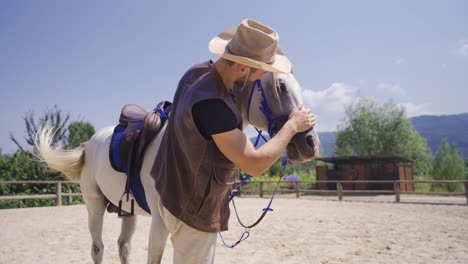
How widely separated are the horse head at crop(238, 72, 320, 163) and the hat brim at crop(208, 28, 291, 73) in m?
0.21

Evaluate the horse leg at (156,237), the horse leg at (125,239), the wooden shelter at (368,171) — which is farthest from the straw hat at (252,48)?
the wooden shelter at (368,171)

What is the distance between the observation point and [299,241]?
222 inches

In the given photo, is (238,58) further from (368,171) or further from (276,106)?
(368,171)

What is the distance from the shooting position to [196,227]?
4.79 feet

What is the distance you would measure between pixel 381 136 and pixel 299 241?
3141 cm

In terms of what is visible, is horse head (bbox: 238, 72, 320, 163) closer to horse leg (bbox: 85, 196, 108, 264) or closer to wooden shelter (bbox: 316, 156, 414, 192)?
horse leg (bbox: 85, 196, 108, 264)

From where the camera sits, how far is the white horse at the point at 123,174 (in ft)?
6.02

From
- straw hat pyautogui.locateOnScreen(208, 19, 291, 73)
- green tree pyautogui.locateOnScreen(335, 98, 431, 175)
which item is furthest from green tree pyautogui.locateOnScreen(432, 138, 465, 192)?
straw hat pyautogui.locateOnScreen(208, 19, 291, 73)

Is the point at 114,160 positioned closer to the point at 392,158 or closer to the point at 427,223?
the point at 427,223

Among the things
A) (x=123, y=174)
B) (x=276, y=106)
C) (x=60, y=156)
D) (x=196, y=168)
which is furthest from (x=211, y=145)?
(x=60, y=156)

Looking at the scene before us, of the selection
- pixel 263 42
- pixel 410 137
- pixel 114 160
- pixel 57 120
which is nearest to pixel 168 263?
pixel 114 160

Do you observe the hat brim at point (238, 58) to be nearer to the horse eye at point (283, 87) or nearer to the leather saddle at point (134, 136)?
the horse eye at point (283, 87)

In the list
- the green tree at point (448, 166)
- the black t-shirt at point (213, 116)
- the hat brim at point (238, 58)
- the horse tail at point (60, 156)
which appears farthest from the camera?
the green tree at point (448, 166)

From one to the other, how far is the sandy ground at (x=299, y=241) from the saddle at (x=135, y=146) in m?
2.34
